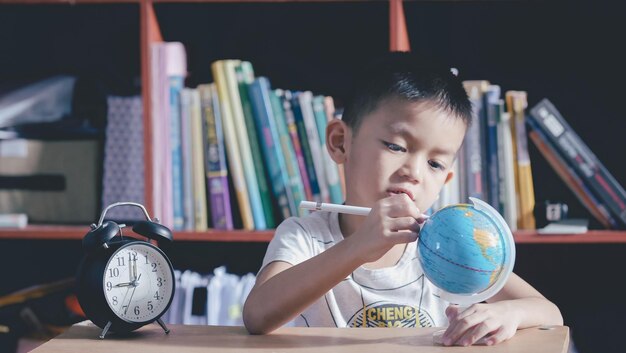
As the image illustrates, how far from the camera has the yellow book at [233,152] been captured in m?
2.06

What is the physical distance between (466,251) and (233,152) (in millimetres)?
1089

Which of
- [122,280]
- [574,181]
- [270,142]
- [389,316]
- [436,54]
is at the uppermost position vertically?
[436,54]

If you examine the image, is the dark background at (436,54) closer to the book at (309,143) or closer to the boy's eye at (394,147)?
the book at (309,143)

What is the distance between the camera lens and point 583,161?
2.00m

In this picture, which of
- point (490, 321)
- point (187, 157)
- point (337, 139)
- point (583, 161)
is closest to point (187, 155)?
point (187, 157)

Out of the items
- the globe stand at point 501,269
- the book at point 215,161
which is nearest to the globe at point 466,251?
the globe stand at point 501,269

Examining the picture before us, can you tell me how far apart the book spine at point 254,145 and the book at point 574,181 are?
2.18ft

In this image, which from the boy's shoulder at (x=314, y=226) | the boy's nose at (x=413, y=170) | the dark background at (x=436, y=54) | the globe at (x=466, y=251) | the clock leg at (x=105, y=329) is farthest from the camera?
the dark background at (x=436, y=54)

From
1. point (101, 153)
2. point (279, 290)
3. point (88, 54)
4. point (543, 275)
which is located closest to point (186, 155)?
point (101, 153)

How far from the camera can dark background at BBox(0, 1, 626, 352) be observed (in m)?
2.27

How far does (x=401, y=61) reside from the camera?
1529mm

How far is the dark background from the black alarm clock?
1051mm

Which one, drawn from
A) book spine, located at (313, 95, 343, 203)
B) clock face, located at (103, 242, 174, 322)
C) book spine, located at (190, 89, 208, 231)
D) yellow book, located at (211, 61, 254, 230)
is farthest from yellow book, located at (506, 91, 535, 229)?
clock face, located at (103, 242, 174, 322)

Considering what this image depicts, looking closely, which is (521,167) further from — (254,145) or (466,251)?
(466,251)
